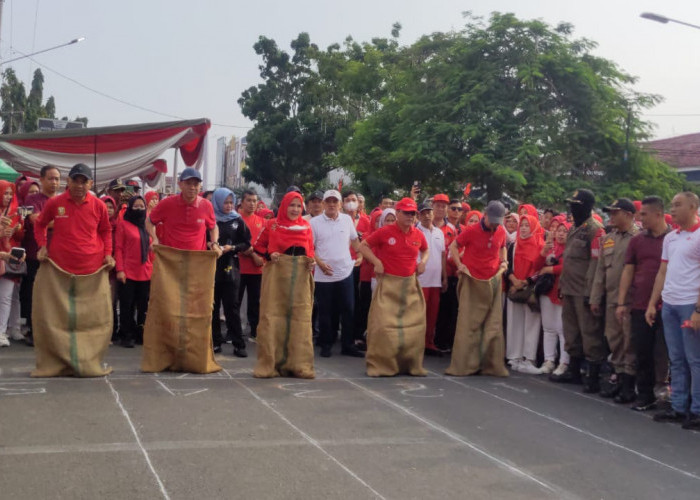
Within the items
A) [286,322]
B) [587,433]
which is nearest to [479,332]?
[286,322]

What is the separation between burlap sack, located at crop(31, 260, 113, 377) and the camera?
7.99 m

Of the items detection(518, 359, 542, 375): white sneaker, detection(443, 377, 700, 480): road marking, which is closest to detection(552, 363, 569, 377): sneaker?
detection(518, 359, 542, 375): white sneaker

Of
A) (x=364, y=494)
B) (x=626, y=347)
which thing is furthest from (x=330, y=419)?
(x=626, y=347)

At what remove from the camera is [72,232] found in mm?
8164

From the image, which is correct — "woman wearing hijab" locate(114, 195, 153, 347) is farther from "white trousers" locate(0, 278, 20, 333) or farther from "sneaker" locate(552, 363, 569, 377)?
"sneaker" locate(552, 363, 569, 377)

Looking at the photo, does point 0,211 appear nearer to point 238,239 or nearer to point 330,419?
point 238,239

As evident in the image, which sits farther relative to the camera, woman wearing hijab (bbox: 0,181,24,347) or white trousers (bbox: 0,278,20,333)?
white trousers (bbox: 0,278,20,333)

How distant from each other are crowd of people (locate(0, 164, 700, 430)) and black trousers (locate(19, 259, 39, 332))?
0.06ft

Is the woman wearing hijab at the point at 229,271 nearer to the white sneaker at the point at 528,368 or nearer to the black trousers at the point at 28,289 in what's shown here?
the black trousers at the point at 28,289

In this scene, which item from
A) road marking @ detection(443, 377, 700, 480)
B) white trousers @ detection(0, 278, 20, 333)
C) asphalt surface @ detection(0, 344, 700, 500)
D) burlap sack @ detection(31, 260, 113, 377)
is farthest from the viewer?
white trousers @ detection(0, 278, 20, 333)

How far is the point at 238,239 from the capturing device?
32.5 feet

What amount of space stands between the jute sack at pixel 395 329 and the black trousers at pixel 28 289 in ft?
13.9

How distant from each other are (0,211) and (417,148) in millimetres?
21246

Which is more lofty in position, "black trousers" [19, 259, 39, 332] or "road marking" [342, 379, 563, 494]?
"black trousers" [19, 259, 39, 332]
